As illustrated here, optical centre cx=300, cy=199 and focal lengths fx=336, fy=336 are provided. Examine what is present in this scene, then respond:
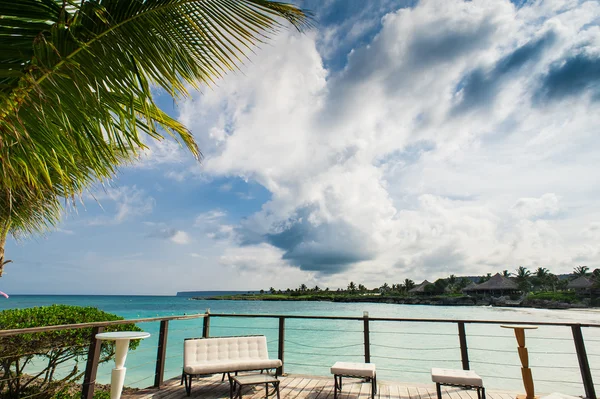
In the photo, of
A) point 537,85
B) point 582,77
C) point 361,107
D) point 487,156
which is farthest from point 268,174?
point 582,77

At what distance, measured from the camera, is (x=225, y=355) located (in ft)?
15.4

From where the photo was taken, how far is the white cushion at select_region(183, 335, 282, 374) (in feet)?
13.7

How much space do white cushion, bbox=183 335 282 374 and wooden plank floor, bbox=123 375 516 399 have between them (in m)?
0.30

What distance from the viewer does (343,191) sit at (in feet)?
34.7

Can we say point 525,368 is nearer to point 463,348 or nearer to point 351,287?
point 463,348

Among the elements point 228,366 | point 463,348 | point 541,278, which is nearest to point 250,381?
point 228,366

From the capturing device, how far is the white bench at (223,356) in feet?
13.6

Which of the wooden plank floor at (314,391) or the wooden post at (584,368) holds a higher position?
the wooden post at (584,368)

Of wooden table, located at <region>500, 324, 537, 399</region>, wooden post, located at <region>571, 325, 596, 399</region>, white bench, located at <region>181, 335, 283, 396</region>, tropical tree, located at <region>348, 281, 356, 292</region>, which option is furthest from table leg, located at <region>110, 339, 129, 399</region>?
tropical tree, located at <region>348, 281, 356, 292</region>

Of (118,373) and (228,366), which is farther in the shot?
(228,366)

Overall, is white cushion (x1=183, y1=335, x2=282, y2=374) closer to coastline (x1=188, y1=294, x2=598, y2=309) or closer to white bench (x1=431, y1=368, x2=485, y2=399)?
white bench (x1=431, y1=368, x2=485, y2=399)

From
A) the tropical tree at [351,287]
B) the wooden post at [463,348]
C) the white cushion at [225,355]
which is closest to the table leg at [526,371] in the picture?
the wooden post at [463,348]

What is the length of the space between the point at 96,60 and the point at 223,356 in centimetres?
426

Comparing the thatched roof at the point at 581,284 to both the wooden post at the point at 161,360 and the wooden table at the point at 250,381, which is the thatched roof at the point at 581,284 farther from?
the wooden post at the point at 161,360
